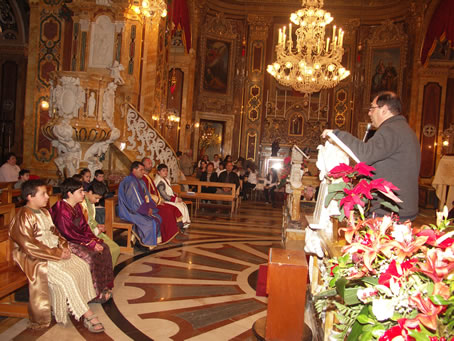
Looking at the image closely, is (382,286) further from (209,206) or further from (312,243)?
(209,206)

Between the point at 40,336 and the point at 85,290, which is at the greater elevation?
the point at 85,290

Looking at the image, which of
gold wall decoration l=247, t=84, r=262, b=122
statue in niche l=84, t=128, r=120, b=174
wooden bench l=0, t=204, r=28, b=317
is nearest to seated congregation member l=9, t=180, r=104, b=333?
wooden bench l=0, t=204, r=28, b=317

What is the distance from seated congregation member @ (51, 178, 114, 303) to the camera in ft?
13.2

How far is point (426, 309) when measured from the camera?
1102 mm

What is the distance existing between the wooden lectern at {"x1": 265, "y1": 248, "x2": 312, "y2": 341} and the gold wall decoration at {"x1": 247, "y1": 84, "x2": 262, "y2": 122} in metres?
16.6

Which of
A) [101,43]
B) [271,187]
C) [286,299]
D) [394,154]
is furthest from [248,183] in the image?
[394,154]

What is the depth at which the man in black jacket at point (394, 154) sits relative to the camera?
244cm

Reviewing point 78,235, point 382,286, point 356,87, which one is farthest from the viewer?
point 356,87

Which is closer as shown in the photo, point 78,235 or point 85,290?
point 85,290

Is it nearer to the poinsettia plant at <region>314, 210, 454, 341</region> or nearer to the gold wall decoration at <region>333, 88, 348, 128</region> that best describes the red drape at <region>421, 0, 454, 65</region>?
the gold wall decoration at <region>333, 88, 348, 128</region>

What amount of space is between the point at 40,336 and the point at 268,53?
697 inches

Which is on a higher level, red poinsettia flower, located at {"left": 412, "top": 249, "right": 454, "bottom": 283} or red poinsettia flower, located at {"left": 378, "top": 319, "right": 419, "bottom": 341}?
red poinsettia flower, located at {"left": 412, "top": 249, "right": 454, "bottom": 283}

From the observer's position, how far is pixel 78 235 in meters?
4.11

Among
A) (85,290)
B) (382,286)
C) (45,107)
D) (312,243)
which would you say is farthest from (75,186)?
(45,107)
